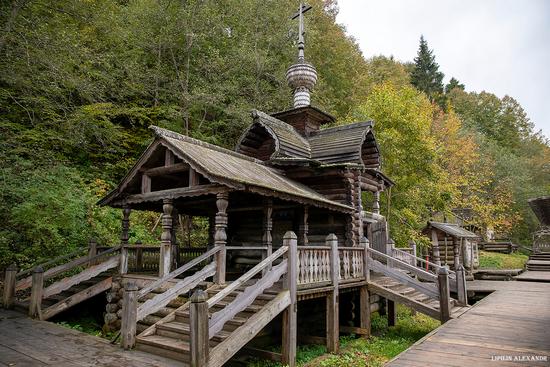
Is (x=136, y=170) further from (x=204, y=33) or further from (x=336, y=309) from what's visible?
(x=204, y=33)

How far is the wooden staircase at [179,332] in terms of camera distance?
707cm

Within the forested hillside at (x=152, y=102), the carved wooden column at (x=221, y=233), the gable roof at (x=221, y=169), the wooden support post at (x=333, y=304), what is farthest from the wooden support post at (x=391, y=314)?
the forested hillside at (x=152, y=102)

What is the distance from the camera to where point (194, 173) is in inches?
389

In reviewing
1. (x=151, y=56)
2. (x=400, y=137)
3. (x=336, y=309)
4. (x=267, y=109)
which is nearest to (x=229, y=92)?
(x=267, y=109)

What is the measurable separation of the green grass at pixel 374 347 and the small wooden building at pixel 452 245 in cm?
728

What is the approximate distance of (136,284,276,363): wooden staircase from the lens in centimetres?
707

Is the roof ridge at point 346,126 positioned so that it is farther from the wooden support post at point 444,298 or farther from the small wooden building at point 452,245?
the small wooden building at point 452,245

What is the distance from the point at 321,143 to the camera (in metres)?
16.0

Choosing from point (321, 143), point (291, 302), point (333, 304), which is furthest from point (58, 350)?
point (321, 143)

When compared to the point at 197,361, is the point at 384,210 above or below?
above

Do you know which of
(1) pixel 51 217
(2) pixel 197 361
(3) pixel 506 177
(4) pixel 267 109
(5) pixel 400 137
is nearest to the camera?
(2) pixel 197 361

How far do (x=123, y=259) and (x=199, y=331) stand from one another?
652 cm

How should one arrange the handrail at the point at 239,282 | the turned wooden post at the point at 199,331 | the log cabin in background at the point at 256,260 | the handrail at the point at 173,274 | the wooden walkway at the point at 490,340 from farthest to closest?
the handrail at the point at 173,274
the log cabin in background at the point at 256,260
the handrail at the point at 239,282
the wooden walkway at the point at 490,340
the turned wooden post at the point at 199,331

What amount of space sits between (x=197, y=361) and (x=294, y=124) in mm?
→ 13117
